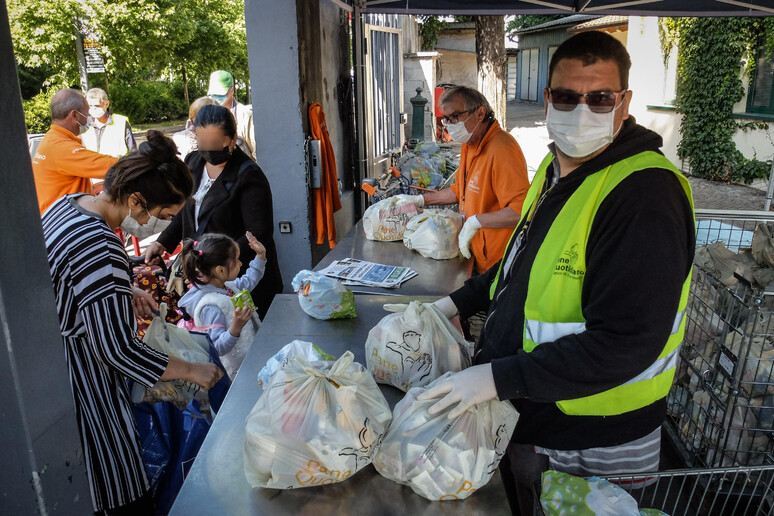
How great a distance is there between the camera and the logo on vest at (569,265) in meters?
1.48

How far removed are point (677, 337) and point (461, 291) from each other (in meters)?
0.88

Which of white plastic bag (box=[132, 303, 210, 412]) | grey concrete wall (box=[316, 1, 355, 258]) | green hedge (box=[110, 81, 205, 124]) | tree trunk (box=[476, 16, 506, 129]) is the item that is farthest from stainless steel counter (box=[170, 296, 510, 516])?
green hedge (box=[110, 81, 205, 124])

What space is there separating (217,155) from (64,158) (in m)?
2.11

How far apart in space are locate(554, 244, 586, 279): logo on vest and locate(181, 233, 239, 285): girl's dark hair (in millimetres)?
2094

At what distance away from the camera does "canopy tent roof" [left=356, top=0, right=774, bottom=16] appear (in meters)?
5.24

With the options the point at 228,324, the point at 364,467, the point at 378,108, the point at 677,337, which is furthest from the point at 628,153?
the point at 378,108

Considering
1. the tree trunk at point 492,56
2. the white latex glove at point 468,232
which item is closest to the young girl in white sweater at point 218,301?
the white latex glove at point 468,232

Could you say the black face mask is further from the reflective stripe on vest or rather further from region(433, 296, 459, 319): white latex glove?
the reflective stripe on vest

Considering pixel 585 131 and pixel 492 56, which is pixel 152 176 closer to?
pixel 585 131

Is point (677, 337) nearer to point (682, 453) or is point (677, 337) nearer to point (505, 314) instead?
point (505, 314)

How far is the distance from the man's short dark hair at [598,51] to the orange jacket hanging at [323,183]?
11.8 feet

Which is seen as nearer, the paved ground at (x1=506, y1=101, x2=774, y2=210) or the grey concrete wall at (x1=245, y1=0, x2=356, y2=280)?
the grey concrete wall at (x1=245, y1=0, x2=356, y2=280)

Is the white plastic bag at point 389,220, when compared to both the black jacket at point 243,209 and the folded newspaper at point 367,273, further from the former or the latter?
the black jacket at point 243,209

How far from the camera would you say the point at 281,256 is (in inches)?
211
